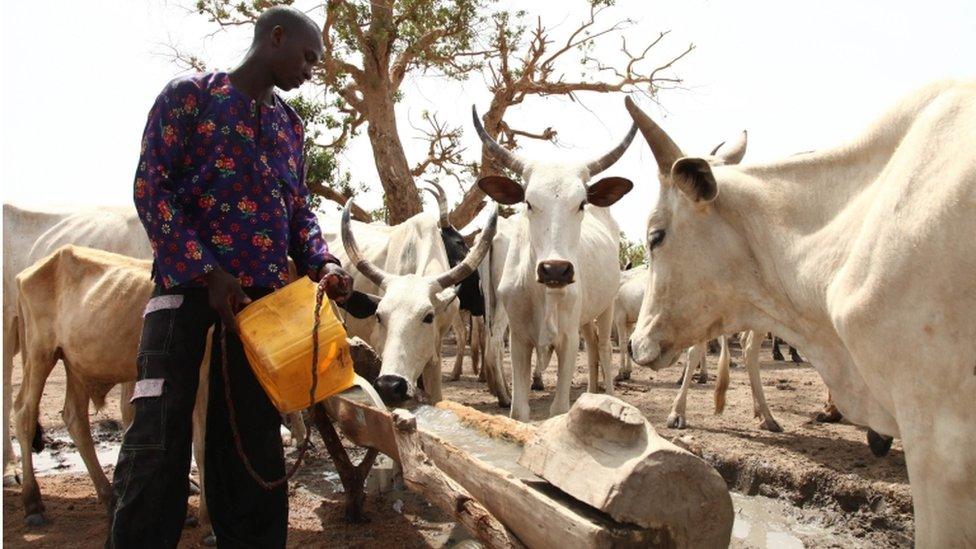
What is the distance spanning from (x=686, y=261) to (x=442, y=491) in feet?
4.26

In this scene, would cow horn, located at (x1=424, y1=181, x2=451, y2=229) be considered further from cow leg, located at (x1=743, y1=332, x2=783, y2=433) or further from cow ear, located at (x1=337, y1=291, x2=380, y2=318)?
cow leg, located at (x1=743, y1=332, x2=783, y2=433)

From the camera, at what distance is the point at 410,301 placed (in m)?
4.99

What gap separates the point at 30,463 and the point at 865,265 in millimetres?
4425

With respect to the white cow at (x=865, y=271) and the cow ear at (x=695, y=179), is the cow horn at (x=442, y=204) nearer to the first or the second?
the white cow at (x=865, y=271)

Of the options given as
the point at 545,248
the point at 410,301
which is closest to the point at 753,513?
the point at 545,248

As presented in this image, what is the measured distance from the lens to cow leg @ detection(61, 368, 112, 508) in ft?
14.1

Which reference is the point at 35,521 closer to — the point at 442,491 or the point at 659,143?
the point at 442,491

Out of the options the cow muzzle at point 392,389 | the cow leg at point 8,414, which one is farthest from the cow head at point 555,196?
the cow leg at point 8,414

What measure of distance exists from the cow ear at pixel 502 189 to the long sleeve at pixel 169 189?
3.12 meters

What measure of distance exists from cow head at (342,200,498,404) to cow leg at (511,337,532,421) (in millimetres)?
559

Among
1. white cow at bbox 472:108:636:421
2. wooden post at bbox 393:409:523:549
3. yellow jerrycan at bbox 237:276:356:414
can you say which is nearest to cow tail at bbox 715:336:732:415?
white cow at bbox 472:108:636:421

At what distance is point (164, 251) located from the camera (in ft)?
8.43

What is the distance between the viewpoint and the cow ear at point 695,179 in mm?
2919

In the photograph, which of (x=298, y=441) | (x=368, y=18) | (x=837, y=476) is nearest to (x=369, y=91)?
(x=368, y=18)
